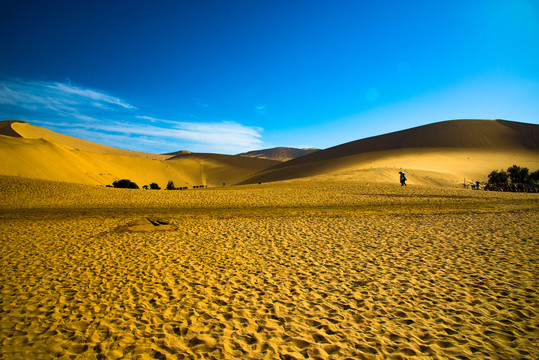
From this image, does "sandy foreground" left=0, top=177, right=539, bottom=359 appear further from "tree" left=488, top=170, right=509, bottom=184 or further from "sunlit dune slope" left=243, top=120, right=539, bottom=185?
"tree" left=488, top=170, right=509, bottom=184

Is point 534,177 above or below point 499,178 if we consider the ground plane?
above

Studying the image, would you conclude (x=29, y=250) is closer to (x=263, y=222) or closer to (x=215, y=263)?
(x=215, y=263)

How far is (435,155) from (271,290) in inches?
2597

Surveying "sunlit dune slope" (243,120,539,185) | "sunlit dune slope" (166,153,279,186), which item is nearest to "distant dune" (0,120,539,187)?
"sunlit dune slope" (243,120,539,185)

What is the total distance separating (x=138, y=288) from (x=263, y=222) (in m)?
8.35

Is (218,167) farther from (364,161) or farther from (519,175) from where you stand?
(519,175)

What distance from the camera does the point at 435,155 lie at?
59.6 metres

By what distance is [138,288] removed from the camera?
244 inches

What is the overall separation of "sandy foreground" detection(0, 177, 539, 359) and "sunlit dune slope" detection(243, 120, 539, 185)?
28.4 meters

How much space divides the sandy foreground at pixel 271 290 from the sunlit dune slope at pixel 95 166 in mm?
38531

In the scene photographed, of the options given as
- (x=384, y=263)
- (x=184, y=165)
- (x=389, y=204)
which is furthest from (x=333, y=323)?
(x=184, y=165)

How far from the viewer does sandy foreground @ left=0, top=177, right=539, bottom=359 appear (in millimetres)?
4125

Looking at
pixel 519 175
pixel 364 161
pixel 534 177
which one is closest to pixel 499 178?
pixel 519 175

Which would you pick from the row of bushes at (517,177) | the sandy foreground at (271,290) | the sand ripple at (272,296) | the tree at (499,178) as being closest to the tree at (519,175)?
the row of bushes at (517,177)
